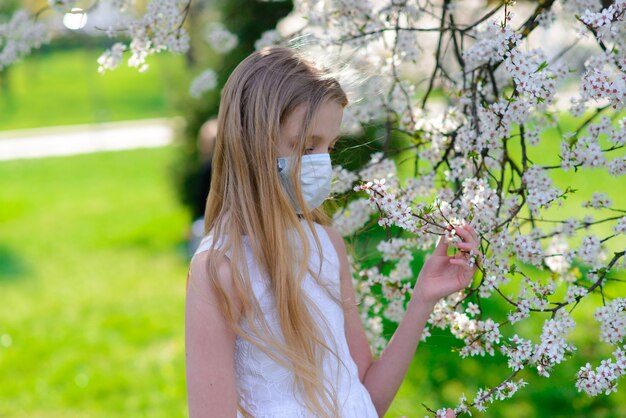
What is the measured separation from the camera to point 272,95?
155 centimetres

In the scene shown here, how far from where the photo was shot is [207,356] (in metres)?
1.48

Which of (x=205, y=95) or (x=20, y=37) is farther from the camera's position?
(x=205, y=95)

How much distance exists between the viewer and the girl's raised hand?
165 centimetres

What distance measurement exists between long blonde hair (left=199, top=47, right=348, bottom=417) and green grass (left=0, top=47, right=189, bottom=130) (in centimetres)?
1431

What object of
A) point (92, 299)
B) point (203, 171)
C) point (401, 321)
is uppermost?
point (401, 321)

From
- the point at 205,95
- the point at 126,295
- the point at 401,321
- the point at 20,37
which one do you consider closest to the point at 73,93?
the point at 205,95

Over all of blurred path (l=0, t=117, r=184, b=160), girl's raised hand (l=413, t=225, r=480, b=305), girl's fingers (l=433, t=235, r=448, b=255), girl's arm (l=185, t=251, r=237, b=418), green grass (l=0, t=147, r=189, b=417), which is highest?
girl's fingers (l=433, t=235, r=448, b=255)

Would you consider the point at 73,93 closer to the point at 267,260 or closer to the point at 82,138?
the point at 82,138

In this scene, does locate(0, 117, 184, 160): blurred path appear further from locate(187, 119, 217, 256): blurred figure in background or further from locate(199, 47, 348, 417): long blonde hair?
locate(199, 47, 348, 417): long blonde hair

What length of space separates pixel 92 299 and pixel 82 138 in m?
10.2

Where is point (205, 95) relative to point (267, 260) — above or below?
below

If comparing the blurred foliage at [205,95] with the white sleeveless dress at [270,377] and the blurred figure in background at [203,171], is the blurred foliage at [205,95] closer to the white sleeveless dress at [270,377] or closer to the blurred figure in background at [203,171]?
the blurred figure in background at [203,171]

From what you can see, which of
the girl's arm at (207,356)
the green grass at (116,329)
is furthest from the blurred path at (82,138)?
the girl's arm at (207,356)

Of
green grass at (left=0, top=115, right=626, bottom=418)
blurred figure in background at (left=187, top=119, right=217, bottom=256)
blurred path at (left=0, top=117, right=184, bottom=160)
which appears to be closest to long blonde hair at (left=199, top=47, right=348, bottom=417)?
green grass at (left=0, top=115, right=626, bottom=418)
